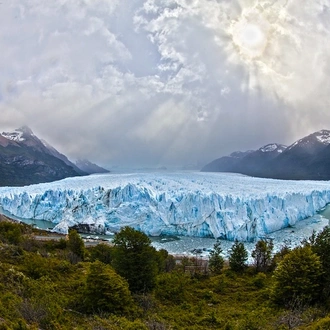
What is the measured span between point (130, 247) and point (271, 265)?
1213 cm

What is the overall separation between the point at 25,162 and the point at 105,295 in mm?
131829

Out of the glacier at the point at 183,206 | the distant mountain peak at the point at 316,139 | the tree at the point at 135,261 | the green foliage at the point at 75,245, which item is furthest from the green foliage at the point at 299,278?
the distant mountain peak at the point at 316,139

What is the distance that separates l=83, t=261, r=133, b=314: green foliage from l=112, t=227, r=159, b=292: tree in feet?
8.85

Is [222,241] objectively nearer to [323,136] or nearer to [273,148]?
[323,136]

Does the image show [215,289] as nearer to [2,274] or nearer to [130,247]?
[130,247]

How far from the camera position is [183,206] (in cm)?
3866

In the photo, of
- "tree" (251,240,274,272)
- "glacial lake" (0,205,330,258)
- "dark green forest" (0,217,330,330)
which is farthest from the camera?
"glacial lake" (0,205,330,258)

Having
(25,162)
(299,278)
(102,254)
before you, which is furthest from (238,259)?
(25,162)

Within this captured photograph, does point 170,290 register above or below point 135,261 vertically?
below

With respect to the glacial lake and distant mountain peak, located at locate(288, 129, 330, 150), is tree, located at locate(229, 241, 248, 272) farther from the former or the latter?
distant mountain peak, located at locate(288, 129, 330, 150)

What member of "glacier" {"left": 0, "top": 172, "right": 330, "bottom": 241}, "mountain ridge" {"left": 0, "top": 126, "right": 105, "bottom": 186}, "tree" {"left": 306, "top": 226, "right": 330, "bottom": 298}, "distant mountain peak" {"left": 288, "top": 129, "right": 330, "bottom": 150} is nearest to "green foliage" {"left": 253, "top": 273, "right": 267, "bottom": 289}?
"tree" {"left": 306, "top": 226, "right": 330, "bottom": 298}

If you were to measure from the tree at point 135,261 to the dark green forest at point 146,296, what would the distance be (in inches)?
1.6

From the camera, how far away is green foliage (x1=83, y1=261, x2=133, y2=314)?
406 inches

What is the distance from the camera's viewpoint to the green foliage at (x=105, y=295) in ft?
33.9
